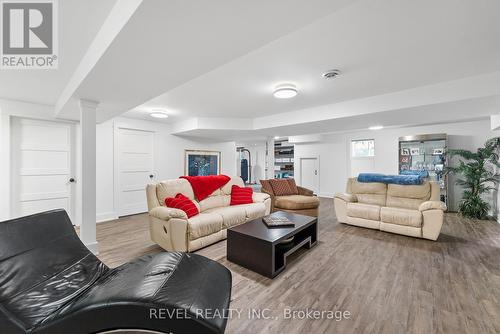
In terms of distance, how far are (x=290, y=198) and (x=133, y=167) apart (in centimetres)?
380

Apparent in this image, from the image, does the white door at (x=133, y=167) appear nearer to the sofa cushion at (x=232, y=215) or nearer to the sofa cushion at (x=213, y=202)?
the sofa cushion at (x=213, y=202)

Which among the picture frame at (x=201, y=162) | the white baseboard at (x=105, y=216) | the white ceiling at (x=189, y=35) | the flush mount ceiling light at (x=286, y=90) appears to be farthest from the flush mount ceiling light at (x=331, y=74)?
the white baseboard at (x=105, y=216)

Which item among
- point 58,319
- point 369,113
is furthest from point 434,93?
point 58,319

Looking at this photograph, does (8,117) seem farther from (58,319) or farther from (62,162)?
(58,319)

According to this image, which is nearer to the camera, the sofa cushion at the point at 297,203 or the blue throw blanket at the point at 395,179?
the blue throw blanket at the point at 395,179

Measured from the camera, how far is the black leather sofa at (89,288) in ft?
3.74

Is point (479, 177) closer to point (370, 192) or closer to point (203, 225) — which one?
point (370, 192)

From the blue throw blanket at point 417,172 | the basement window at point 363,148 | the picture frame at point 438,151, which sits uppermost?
the basement window at point 363,148

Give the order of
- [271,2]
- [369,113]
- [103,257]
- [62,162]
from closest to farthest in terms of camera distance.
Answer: [271,2] < [103,257] < [369,113] < [62,162]

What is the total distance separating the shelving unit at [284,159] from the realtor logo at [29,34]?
8765mm

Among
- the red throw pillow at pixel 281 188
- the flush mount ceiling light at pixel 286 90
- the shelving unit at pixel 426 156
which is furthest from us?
the shelving unit at pixel 426 156

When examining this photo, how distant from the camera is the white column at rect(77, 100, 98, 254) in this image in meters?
2.69

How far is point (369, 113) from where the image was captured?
3408 millimetres

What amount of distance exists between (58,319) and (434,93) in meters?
4.42
